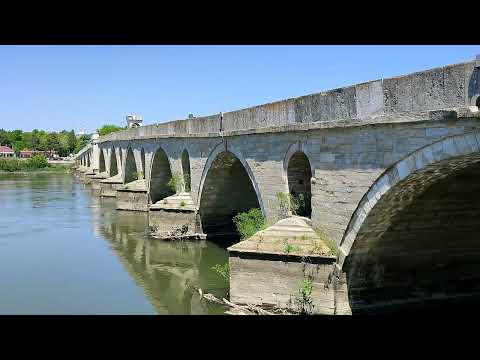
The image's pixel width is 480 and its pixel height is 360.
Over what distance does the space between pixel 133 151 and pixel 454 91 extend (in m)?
23.1

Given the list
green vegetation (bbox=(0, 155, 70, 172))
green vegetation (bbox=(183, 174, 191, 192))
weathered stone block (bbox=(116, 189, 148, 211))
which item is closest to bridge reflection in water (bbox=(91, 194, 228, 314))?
green vegetation (bbox=(183, 174, 191, 192))

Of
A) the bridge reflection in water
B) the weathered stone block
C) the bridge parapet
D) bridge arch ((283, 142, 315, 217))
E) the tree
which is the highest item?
the tree

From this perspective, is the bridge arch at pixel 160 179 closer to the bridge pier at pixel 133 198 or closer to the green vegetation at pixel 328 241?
the bridge pier at pixel 133 198

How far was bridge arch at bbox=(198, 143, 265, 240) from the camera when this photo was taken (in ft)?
50.2

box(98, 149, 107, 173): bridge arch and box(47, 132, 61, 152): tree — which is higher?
box(47, 132, 61, 152): tree

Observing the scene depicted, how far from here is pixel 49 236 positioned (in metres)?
17.5

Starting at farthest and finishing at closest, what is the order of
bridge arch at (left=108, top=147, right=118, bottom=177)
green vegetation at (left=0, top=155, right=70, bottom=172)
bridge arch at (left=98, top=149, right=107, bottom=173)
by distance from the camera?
green vegetation at (left=0, top=155, right=70, bottom=172) → bridge arch at (left=98, top=149, right=107, bottom=173) → bridge arch at (left=108, top=147, right=118, bottom=177)

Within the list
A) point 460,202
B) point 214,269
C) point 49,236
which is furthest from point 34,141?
point 460,202

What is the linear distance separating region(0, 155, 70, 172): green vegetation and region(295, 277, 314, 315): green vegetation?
58.0 metres

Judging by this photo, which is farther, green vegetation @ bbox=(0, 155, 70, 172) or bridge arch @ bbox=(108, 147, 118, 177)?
green vegetation @ bbox=(0, 155, 70, 172)

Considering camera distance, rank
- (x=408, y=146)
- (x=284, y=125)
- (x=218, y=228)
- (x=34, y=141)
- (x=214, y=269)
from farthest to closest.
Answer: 1. (x=34, y=141)
2. (x=218, y=228)
3. (x=214, y=269)
4. (x=284, y=125)
5. (x=408, y=146)

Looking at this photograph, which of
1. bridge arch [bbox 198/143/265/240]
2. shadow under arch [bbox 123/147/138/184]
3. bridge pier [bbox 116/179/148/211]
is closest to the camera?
bridge arch [bbox 198/143/265/240]

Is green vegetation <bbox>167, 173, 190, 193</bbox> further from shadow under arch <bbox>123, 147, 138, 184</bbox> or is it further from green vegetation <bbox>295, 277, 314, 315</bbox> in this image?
shadow under arch <bbox>123, 147, 138, 184</bbox>
